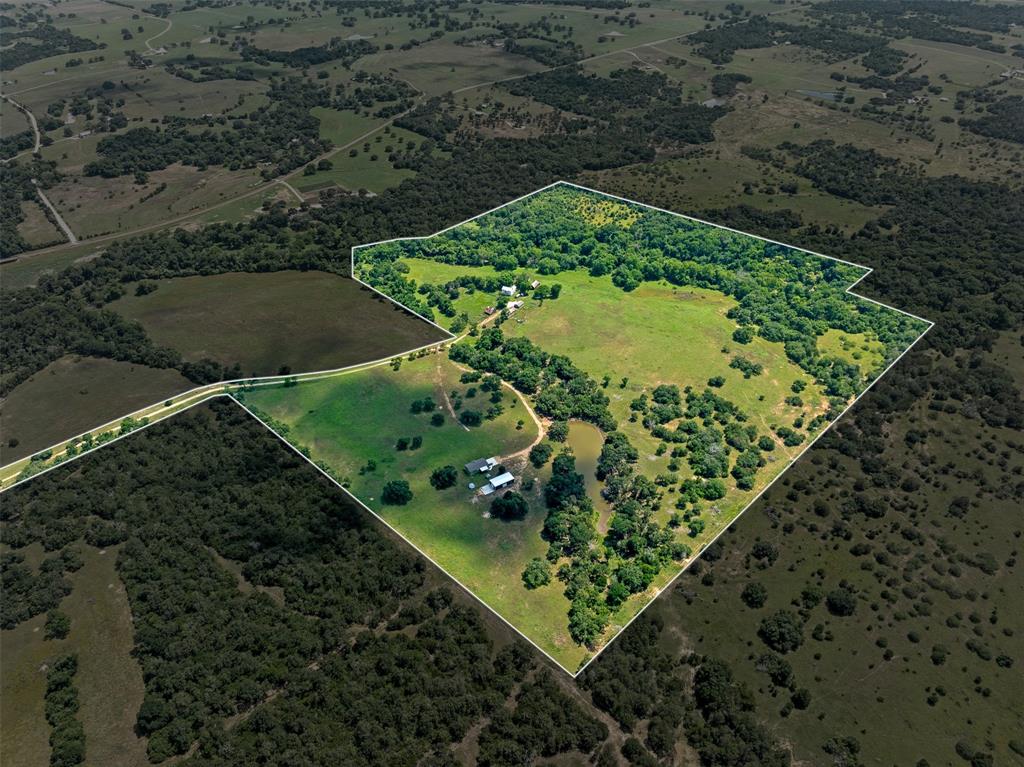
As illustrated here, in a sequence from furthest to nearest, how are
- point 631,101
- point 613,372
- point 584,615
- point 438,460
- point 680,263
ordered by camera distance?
point 631,101, point 680,263, point 613,372, point 438,460, point 584,615

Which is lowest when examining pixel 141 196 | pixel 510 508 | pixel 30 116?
pixel 510 508

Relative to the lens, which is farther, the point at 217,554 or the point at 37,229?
the point at 37,229

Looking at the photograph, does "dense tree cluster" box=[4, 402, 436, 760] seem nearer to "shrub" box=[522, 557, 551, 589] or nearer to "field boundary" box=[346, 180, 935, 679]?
"field boundary" box=[346, 180, 935, 679]

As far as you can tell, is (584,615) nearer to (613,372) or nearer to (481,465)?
(481,465)

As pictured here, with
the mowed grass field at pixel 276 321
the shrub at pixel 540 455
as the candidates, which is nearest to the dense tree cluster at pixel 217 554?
the mowed grass field at pixel 276 321

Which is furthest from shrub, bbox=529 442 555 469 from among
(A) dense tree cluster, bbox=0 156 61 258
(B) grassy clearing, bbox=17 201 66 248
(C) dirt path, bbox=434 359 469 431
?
(A) dense tree cluster, bbox=0 156 61 258

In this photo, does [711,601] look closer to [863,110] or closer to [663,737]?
[663,737]

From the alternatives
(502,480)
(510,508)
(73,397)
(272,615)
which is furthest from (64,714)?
(73,397)

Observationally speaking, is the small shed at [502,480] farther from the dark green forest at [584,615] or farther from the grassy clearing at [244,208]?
the grassy clearing at [244,208]
